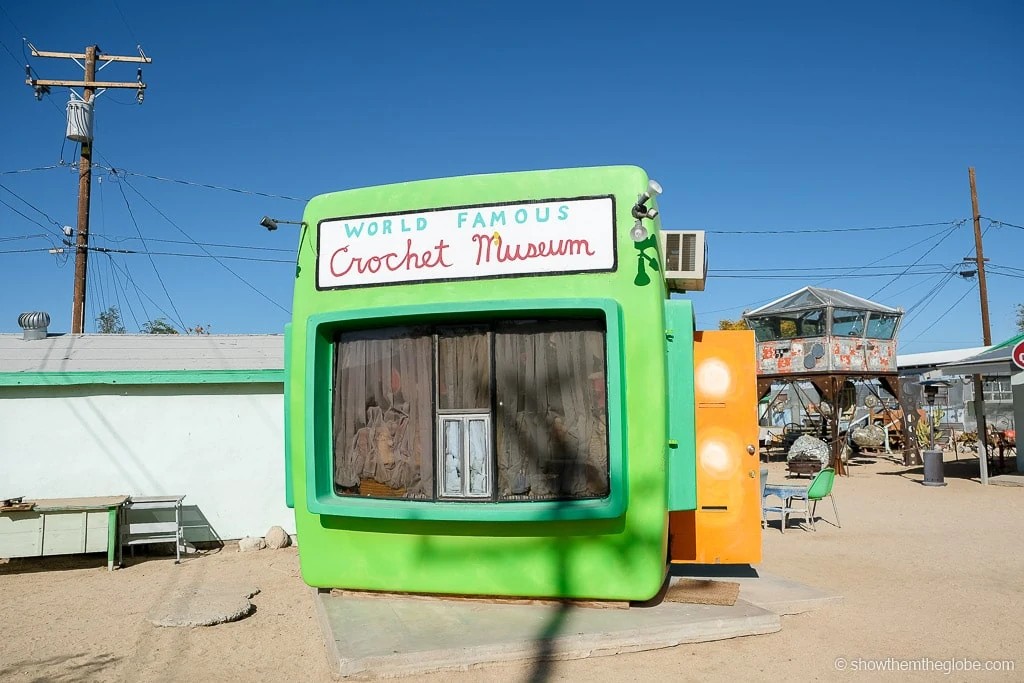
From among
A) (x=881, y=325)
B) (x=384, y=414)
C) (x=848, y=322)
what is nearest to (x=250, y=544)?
(x=384, y=414)

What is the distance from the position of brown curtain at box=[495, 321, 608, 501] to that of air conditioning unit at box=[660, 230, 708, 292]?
4.77ft

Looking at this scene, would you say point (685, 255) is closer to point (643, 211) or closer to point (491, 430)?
point (643, 211)

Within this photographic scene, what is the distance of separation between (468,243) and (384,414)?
5.05ft

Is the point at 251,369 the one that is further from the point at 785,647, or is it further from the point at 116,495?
the point at 785,647

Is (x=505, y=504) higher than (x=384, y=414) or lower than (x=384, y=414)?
lower

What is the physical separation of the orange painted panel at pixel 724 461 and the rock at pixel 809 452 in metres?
13.9

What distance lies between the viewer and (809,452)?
1975 centimetres

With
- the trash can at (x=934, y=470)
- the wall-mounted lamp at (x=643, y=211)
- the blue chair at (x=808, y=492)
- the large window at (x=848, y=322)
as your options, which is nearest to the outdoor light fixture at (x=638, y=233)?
the wall-mounted lamp at (x=643, y=211)

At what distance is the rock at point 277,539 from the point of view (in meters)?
9.49

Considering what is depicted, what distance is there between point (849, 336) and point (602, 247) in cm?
1763

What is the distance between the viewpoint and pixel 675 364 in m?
5.84

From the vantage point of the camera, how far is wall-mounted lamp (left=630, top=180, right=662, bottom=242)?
18.0 feet

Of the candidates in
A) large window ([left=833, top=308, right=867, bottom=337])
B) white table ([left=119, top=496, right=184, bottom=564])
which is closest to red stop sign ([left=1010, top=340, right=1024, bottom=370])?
large window ([left=833, top=308, right=867, bottom=337])

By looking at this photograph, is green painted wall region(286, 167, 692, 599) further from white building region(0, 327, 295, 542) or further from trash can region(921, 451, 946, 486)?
trash can region(921, 451, 946, 486)
